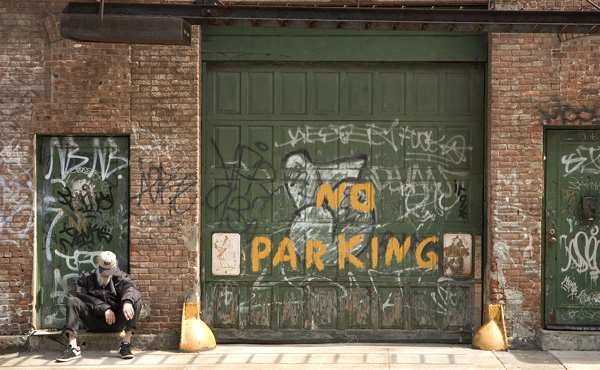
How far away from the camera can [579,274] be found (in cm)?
867

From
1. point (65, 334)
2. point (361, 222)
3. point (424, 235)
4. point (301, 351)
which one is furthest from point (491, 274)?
point (65, 334)

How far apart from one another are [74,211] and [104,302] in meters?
1.18

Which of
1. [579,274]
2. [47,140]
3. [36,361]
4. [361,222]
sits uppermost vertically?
[47,140]

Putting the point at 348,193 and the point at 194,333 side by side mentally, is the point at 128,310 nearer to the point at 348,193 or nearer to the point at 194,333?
the point at 194,333

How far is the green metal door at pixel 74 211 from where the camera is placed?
8.84 metres

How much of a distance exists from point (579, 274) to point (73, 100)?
608cm

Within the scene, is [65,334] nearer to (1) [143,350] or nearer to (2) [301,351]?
(1) [143,350]

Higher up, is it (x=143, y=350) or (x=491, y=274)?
(x=491, y=274)

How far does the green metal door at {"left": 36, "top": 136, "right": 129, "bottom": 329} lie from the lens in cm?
884

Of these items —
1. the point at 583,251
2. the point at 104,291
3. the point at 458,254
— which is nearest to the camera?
the point at 104,291

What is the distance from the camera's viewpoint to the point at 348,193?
8.91 m

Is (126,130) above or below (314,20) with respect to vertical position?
below

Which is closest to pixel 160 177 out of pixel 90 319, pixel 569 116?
pixel 90 319

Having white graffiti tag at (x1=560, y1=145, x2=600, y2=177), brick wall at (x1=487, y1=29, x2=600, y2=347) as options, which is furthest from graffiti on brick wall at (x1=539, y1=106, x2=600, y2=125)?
white graffiti tag at (x1=560, y1=145, x2=600, y2=177)
